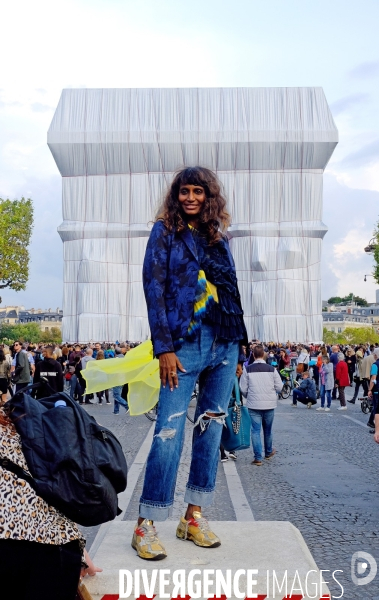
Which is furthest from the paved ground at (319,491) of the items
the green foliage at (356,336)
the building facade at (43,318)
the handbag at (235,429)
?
the building facade at (43,318)

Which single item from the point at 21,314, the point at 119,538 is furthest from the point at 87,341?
the point at 21,314

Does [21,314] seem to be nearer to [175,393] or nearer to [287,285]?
[287,285]

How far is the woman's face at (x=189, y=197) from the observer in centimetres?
333

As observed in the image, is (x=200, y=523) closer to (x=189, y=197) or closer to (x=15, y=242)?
(x=189, y=197)

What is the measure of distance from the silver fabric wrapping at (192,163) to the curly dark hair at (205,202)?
3677 cm

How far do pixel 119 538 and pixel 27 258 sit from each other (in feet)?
148

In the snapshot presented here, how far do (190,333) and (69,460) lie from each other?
3.36 ft

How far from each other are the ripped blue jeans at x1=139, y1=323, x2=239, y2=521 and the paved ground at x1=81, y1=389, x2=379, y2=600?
82 cm

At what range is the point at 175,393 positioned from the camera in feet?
10.5

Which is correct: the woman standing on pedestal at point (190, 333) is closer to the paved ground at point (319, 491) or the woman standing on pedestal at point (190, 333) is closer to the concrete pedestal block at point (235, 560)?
the concrete pedestal block at point (235, 560)

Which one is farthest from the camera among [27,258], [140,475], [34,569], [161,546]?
[27,258]

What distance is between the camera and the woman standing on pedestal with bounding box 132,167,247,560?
10.3 feet

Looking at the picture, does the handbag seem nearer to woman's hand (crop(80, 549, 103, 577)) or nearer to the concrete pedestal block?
the concrete pedestal block

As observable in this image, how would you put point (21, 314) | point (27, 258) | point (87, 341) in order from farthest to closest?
point (21, 314), point (27, 258), point (87, 341)
